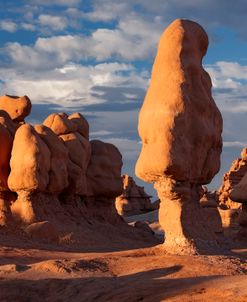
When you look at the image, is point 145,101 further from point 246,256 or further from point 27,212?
point 27,212

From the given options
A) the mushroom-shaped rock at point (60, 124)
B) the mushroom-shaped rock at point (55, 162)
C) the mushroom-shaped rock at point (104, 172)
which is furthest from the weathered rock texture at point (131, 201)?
the mushroom-shaped rock at point (55, 162)

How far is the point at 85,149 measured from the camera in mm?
25062

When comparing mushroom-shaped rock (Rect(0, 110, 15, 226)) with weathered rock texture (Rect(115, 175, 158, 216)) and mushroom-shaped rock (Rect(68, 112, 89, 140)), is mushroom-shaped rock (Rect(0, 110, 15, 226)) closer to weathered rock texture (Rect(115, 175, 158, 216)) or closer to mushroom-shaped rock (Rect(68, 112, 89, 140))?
mushroom-shaped rock (Rect(68, 112, 89, 140))

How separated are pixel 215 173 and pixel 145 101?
262 cm

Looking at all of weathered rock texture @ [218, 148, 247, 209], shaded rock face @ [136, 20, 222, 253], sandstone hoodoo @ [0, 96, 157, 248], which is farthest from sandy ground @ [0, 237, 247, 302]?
weathered rock texture @ [218, 148, 247, 209]

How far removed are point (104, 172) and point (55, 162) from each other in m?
4.15

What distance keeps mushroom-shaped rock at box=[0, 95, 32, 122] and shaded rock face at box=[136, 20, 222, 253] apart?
38.5 feet

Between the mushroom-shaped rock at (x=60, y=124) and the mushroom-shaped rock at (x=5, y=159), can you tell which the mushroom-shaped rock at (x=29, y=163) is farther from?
the mushroom-shaped rock at (x=60, y=124)

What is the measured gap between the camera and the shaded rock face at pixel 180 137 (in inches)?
554

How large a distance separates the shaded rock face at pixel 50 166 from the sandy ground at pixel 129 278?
6.47 meters

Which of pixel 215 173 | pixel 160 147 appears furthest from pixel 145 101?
pixel 215 173

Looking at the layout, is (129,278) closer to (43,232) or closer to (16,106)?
(43,232)

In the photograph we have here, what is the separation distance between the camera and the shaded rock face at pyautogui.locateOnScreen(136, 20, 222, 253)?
14078mm

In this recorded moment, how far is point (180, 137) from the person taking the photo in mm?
14180
